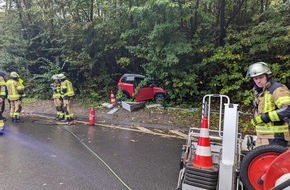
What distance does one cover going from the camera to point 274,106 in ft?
11.1

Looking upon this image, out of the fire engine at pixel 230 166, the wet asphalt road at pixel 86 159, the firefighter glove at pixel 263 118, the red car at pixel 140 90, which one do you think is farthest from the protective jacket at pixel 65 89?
the firefighter glove at pixel 263 118

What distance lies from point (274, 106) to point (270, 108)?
54 millimetres

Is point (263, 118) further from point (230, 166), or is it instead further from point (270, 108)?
point (230, 166)

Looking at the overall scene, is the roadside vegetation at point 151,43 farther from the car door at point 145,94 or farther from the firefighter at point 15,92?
the firefighter at point 15,92

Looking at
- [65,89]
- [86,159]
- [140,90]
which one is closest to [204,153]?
[86,159]

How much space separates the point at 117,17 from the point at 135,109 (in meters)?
5.01

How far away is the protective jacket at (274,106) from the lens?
10.6 ft

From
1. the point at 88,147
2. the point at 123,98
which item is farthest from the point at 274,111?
the point at 123,98

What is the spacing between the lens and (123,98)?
472 inches

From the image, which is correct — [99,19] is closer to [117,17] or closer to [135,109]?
[117,17]

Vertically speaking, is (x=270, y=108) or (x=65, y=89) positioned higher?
(x=270, y=108)

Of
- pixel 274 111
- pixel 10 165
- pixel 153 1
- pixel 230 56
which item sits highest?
pixel 153 1

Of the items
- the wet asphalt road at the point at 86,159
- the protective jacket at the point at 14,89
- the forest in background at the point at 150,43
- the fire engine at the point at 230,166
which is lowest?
the wet asphalt road at the point at 86,159

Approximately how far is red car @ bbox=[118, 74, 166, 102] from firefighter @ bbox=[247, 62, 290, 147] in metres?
8.03
